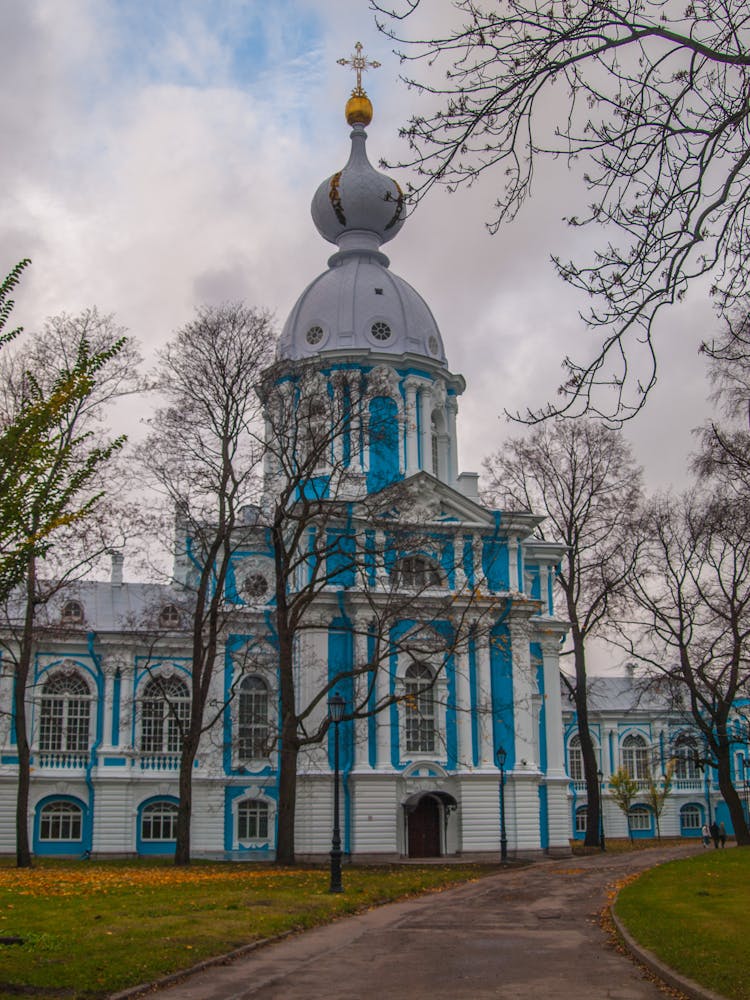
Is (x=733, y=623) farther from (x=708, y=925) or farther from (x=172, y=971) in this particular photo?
(x=172, y=971)

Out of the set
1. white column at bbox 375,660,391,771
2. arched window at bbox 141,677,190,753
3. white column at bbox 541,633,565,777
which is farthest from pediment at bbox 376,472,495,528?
arched window at bbox 141,677,190,753

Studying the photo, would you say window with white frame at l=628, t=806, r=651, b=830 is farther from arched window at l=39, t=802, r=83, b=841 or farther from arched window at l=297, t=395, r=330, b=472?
arched window at l=297, t=395, r=330, b=472

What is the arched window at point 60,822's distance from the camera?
3659cm

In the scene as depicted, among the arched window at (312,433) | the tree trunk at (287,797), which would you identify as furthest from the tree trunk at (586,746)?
the arched window at (312,433)

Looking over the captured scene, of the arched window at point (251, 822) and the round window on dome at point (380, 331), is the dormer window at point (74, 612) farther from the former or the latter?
the round window on dome at point (380, 331)

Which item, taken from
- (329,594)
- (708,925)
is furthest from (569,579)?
(708,925)

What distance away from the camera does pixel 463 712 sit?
35469 mm

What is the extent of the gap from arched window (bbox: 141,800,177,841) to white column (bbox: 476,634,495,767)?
1018 cm

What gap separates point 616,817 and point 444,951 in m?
48.2

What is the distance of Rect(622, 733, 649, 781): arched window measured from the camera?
2307 inches

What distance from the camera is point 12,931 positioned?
12195mm

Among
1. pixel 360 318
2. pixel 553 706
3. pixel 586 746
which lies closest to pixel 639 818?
pixel 586 746

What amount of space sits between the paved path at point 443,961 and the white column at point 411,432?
75.8ft

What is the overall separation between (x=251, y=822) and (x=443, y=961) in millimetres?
25415
